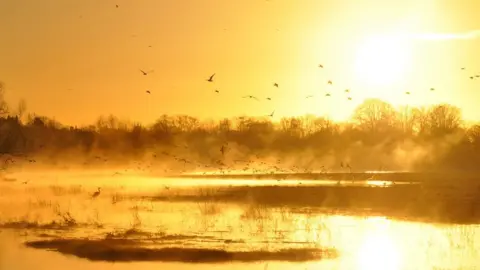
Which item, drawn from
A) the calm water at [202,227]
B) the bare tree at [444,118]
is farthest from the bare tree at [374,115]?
the calm water at [202,227]

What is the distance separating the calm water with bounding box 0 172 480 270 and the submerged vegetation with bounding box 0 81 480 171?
1.63ft

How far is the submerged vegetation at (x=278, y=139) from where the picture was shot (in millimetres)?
12039

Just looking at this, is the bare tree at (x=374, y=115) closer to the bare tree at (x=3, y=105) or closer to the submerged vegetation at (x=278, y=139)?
the submerged vegetation at (x=278, y=139)

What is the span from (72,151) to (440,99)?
581 cm

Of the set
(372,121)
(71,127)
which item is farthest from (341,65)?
(71,127)

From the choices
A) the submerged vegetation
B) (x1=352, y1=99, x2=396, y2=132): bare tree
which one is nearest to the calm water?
the submerged vegetation

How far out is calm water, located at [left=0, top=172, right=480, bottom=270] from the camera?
32.9 feet

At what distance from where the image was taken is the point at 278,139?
12.8 meters

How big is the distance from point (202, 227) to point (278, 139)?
6.93 ft

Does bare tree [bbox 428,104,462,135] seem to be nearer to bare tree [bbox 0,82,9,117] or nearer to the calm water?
the calm water

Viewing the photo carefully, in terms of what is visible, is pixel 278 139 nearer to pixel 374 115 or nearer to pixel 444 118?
pixel 374 115

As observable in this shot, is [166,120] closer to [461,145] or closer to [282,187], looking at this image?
[282,187]

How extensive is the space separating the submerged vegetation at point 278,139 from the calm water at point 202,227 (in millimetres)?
498

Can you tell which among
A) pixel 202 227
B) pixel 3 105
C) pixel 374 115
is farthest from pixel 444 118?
pixel 3 105
